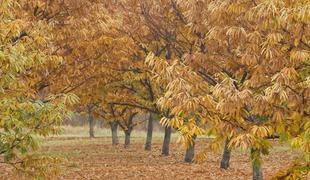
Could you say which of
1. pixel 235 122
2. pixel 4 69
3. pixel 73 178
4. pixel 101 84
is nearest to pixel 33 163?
pixel 4 69

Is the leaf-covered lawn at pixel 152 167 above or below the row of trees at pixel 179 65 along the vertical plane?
below

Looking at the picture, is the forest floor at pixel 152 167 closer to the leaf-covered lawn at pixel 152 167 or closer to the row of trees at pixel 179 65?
the leaf-covered lawn at pixel 152 167

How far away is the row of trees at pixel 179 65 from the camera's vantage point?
8.23 meters

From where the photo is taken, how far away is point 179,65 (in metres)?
10.1

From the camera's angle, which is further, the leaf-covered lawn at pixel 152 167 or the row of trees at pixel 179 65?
the leaf-covered lawn at pixel 152 167

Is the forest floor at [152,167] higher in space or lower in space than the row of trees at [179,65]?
lower

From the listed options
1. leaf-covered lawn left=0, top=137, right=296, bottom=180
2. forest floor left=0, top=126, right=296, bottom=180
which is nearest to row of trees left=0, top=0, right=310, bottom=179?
forest floor left=0, top=126, right=296, bottom=180

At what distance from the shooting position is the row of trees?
8.23 meters

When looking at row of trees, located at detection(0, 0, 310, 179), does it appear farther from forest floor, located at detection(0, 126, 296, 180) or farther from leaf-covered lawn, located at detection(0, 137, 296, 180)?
leaf-covered lawn, located at detection(0, 137, 296, 180)

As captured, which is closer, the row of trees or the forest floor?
the row of trees

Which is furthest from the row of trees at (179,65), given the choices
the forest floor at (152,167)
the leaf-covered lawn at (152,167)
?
the leaf-covered lawn at (152,167)

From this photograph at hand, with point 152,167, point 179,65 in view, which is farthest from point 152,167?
point 179,65

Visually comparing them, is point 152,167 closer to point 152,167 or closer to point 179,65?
point 152,167

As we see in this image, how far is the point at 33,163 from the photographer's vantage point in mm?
12086
